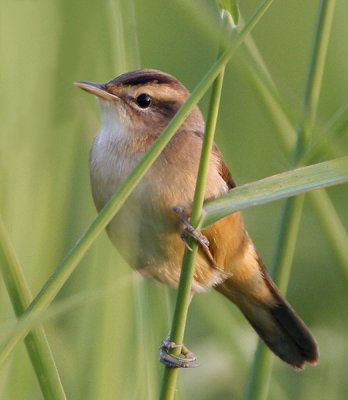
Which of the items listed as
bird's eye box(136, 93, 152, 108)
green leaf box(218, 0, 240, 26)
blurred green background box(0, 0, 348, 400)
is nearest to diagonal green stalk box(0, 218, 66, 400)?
blurred green background box(0, 0, 348, 400)

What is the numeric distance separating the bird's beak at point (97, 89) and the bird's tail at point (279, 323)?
2.50ft

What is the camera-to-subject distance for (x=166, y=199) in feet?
8.29

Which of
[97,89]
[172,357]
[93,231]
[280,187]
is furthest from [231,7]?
[97,89]

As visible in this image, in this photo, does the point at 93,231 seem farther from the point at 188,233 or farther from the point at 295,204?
the point at 295,204

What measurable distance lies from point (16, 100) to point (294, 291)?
1771 mm

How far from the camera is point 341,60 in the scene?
2992 mm

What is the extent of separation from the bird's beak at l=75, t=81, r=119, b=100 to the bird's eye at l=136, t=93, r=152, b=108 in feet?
0.32

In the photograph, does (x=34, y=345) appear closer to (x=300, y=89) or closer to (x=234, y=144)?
(x=234, y=144)

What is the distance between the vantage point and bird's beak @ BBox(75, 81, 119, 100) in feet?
8.37

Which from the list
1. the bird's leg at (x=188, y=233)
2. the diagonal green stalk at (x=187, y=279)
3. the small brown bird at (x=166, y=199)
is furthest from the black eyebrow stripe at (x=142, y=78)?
the diagonal green stalk at (x=187, y=279)

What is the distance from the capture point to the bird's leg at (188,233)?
6.21 feet

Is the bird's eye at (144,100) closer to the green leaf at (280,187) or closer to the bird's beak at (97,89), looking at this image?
the bird's beak at (97,89)

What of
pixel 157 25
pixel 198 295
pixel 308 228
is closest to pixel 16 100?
pixel 198 295

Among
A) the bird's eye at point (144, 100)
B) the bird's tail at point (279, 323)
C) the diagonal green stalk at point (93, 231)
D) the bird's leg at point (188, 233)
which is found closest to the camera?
the diagonal green stalk at point (93, 231)
